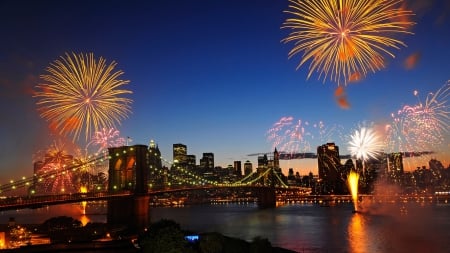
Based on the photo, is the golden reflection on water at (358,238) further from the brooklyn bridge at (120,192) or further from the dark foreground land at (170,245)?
the brooklyn bridge at (120,192)

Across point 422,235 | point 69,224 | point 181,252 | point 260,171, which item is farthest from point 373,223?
point 260,171

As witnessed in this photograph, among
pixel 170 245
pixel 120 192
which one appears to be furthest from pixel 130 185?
pixel 170 245

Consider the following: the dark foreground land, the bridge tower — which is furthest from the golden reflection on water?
the bridge tower

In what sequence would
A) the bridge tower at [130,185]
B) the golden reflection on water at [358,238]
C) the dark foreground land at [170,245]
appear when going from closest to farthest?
the dark foreground land at [170,245], the golden reflection on water at [358,238], the bridge tower at [130,185]

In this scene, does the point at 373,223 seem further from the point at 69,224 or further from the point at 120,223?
the point at 69,224

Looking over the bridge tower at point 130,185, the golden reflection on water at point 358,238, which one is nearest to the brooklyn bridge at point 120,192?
the bridge tower at point 130,185

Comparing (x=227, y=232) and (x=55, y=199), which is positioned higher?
(x=55, y=199)
